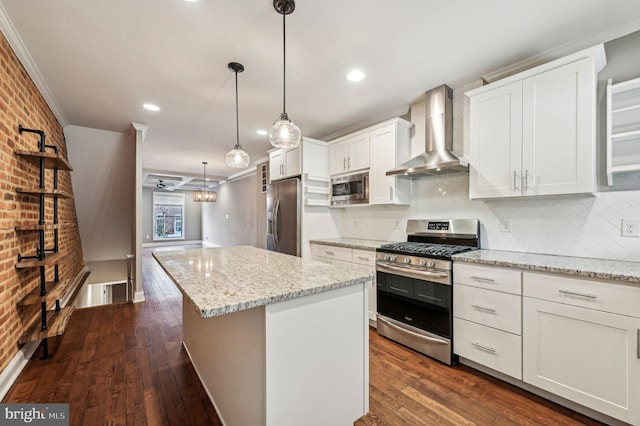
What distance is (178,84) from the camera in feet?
8.64

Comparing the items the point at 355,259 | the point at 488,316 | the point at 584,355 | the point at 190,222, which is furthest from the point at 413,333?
the point at 190,222

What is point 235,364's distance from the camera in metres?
1.41

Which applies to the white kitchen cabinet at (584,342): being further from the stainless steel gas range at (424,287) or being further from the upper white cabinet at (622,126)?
the upper white cabinet at (622,126)

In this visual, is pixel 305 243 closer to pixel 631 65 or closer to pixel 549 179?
pixel 549 179

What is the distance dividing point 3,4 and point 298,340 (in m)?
2.65

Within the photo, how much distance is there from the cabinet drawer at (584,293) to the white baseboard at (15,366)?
11.9ft

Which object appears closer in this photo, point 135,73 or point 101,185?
point 135,73

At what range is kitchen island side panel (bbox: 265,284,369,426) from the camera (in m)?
1.16

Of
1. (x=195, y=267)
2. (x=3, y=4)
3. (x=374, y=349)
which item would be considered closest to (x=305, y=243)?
(x=374, y=349)

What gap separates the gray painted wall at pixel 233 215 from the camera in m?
7.33

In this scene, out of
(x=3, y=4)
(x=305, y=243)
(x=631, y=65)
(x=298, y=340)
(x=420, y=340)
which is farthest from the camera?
(x=305, y=243)

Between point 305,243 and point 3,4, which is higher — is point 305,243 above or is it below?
below

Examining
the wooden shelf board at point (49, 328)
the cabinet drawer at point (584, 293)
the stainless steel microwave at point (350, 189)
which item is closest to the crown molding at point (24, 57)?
the wooden shelf board at point (49, 328)

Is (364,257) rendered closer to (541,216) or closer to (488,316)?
(488,316)
